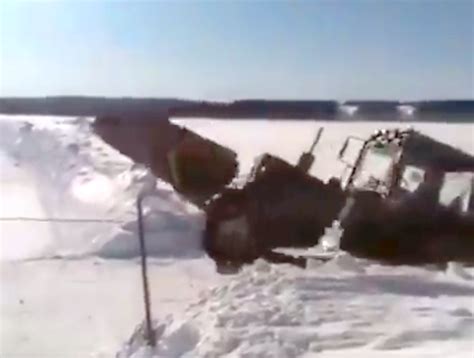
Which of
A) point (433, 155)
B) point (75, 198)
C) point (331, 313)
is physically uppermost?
point (433, 155)

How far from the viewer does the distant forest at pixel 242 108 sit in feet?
3.51

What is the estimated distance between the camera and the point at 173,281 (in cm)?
109

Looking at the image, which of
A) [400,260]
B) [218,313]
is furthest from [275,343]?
[400,260]

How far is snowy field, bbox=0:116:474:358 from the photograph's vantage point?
1.08 metres

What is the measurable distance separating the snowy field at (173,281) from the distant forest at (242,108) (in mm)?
12

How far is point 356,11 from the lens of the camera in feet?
3.52

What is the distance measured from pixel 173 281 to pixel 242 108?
0.23m

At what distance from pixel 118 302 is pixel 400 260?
0.36 metres

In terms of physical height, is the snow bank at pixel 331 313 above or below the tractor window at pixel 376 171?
below

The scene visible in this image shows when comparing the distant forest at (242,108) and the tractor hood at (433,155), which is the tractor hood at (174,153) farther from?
the tractor hood at (433,155)

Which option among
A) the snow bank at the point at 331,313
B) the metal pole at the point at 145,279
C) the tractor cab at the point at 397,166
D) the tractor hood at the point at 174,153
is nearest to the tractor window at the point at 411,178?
the tractor cab at the point at 397,166

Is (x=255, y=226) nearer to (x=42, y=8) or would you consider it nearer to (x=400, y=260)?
(x=400, y=260)

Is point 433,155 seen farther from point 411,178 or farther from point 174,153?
point 174,153

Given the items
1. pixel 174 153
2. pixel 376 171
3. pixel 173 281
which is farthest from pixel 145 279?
pixel 376 171
